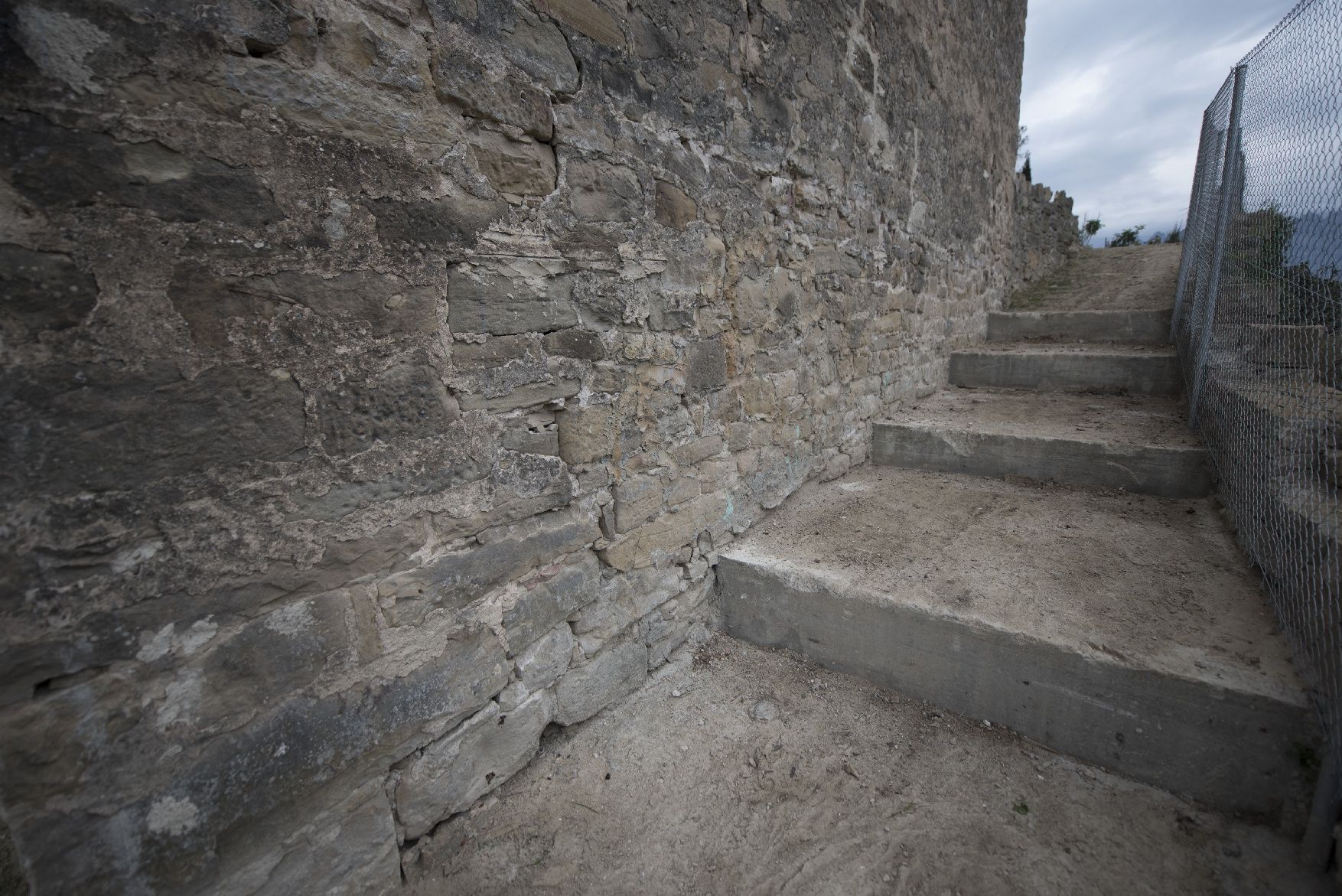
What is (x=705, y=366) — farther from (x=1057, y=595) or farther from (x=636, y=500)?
(x=1057, y=595)

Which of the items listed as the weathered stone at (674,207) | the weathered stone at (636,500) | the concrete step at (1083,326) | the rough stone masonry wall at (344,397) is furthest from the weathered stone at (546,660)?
the concrete step at (1083,326)

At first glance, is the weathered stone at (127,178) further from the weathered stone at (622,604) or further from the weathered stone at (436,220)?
the weathered stone at (622,604)

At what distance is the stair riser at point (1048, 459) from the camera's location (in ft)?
9.11

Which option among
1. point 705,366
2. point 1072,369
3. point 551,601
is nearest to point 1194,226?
point 1072,369

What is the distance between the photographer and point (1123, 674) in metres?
1.70

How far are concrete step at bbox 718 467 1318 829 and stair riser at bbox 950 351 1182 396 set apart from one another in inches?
64.8

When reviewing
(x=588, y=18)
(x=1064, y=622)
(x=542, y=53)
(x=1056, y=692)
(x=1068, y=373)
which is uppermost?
(x=588, y=18)

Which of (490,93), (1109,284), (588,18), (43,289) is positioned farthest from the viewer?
(1109,284)

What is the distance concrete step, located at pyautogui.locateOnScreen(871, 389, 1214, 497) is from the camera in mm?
2828

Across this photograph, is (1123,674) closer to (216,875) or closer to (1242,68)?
(216,875)

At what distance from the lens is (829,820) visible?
172 cm

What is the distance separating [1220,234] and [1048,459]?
1.43 m

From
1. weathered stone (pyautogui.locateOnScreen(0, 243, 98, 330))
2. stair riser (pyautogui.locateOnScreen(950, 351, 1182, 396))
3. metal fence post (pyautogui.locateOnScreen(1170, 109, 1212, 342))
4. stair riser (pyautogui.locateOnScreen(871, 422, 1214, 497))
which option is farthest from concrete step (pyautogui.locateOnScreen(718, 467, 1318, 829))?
metal fence post (pyautogui.locateOnScreen(1170, 109, 1212, 342))

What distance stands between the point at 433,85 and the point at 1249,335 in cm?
319
